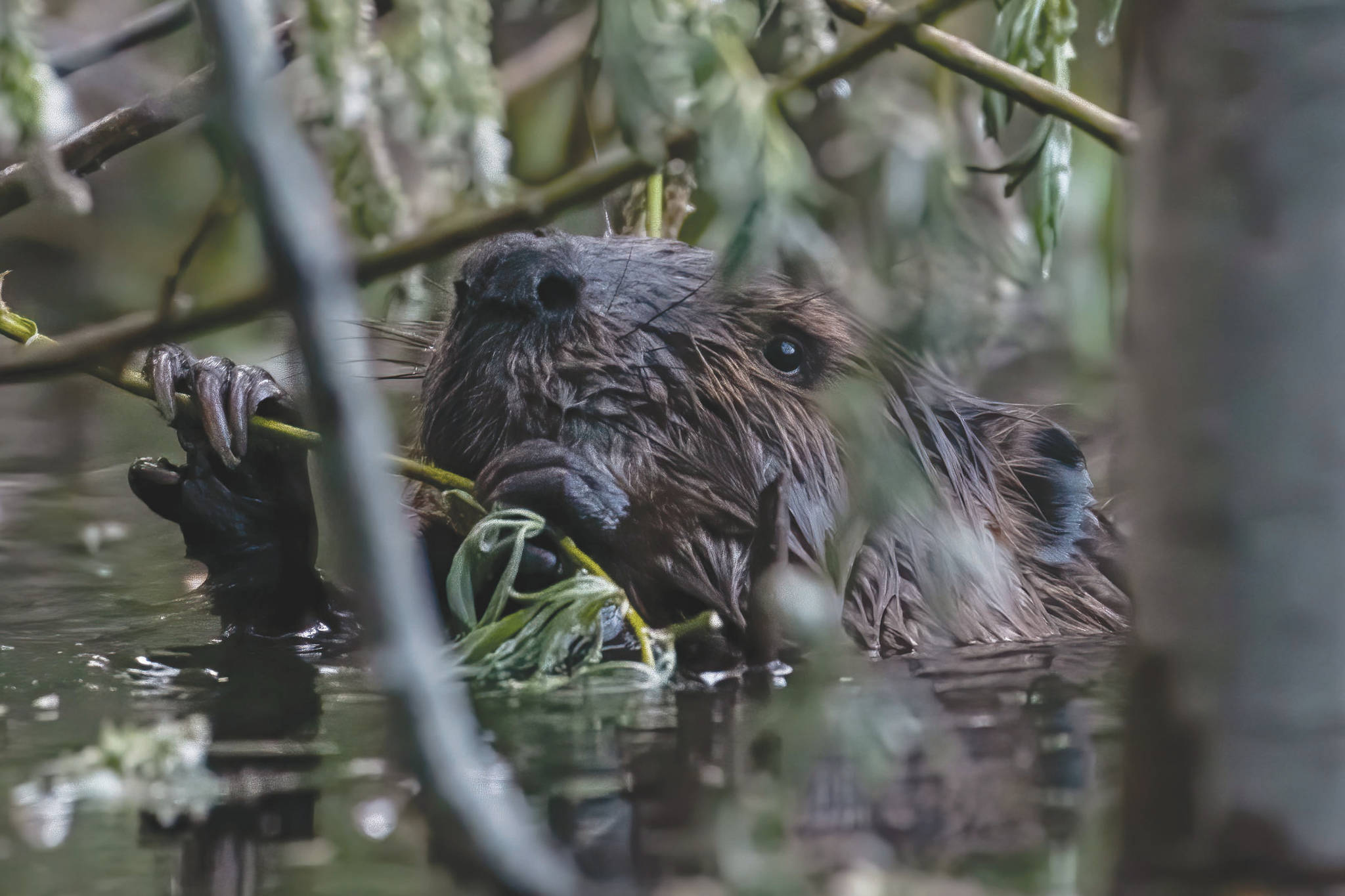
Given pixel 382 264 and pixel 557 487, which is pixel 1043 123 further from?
pixel 382 264

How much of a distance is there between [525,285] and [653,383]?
0.20 meters

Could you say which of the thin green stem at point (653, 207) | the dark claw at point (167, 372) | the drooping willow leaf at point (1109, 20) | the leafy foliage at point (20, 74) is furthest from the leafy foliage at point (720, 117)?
the thin green stem at point (653, 207)

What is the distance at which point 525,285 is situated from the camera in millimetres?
1679

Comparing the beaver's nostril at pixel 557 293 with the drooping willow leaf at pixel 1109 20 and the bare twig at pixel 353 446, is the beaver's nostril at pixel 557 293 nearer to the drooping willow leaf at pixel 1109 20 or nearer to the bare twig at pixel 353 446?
the drooping willow leaf at pixel 1109 20

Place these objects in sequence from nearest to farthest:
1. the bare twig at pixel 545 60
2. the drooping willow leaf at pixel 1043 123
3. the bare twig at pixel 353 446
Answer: the bare twig at pixel 353 446 → the drooping willow leaf at pixel 1043 123 → the bare twig at pixel 545 60

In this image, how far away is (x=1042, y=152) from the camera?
141cm

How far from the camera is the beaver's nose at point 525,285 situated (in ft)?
5.50

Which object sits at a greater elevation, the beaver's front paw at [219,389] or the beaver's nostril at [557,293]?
the beaver's nostril at [557,293]

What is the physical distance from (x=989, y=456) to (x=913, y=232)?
1595 millimetres

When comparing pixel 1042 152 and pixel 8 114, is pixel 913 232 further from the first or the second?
pixel 1042 152

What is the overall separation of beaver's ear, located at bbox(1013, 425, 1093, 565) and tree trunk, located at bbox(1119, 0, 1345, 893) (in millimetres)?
1736

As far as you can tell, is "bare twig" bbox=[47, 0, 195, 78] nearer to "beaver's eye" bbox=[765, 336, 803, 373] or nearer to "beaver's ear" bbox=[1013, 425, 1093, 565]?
"beaver's eye" bbox=[765, 336, 803, 373]

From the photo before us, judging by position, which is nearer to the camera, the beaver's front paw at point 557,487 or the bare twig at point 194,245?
the bare twig at point 194,245

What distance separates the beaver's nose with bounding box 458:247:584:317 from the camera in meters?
1.68
